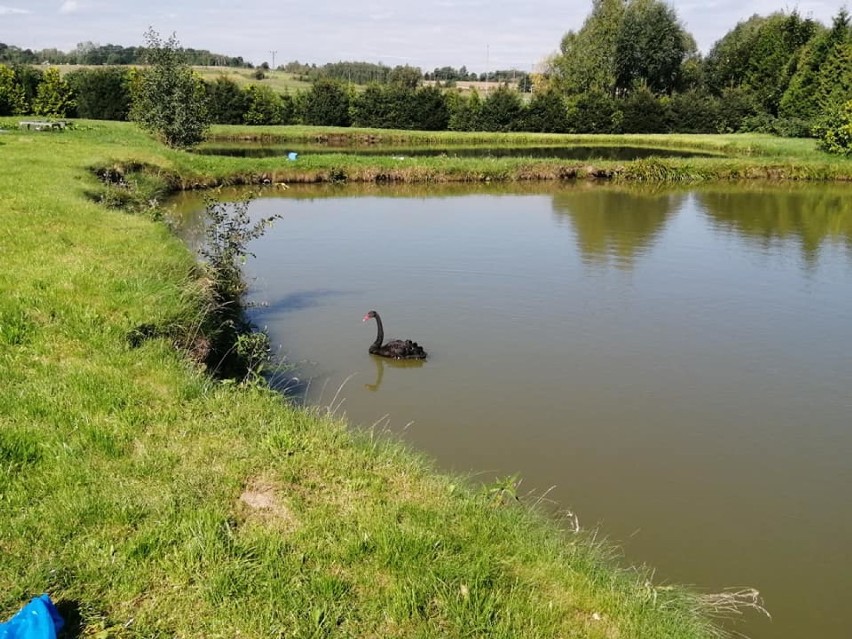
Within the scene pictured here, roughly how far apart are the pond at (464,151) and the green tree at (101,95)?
42.8 ft

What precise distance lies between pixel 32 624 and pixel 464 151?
41627 millimetres

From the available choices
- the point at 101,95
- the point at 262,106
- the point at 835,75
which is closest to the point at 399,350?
the point at 835,75

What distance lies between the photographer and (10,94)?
46.2m

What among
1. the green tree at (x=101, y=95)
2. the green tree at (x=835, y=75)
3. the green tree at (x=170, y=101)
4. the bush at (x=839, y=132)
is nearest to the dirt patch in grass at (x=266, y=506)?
the green tree at (x=170, y=101)

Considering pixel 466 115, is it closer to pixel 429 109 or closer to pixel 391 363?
pixel 429 109

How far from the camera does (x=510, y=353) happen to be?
31.9 ft

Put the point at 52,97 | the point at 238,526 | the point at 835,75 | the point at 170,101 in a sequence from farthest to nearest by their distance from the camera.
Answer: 1. the point at 52,97
2. the point at 835,75
3. the point at 170,101
4. the point at 238,526

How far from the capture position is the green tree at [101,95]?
51.0 metres

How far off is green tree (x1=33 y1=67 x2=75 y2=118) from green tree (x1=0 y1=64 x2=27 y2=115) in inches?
48.9

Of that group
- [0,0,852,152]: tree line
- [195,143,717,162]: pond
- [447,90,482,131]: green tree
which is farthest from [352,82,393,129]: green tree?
[195,143,717,162]: pond


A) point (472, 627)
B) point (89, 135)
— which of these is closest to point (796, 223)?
point (472, 627)

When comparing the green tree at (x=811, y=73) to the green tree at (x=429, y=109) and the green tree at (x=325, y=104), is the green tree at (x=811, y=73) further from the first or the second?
the green tree at (x=325, y=104)

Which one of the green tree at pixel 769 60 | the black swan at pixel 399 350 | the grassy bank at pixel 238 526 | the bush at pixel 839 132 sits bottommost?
the black swan at pixel 399 350

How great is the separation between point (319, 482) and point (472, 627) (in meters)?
1.48
